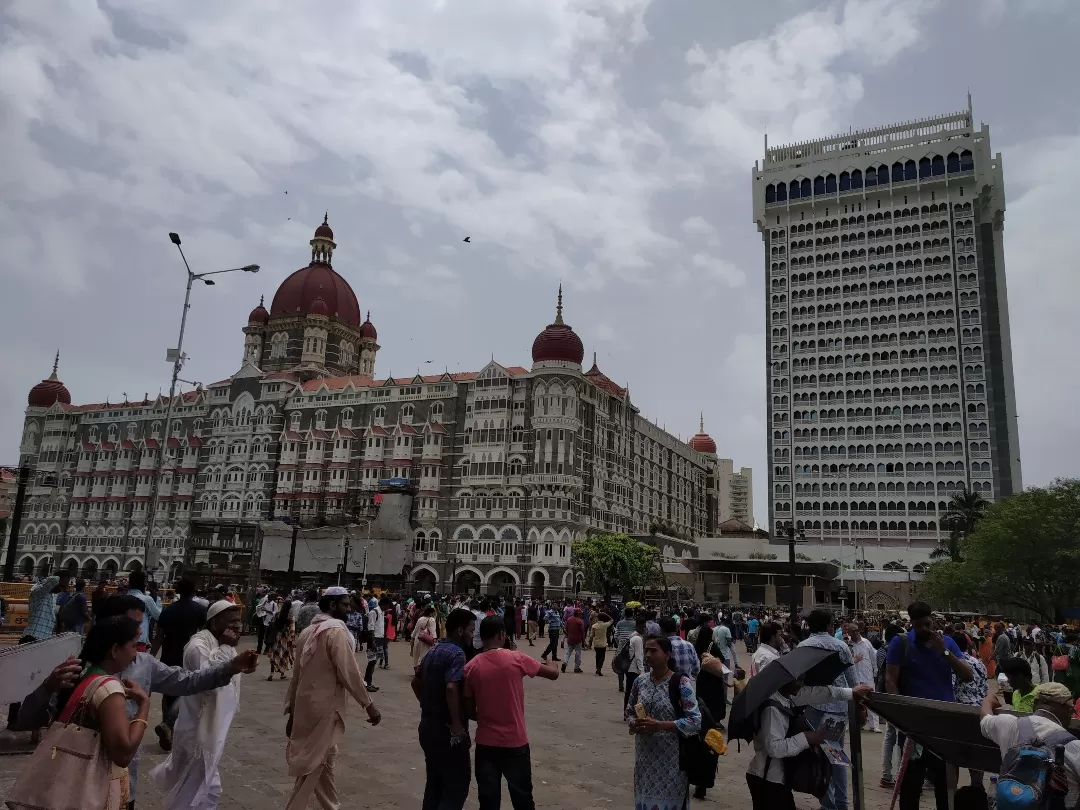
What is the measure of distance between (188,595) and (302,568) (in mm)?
55363

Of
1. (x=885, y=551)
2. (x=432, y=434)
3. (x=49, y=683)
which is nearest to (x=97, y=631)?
(x=49, y=683)

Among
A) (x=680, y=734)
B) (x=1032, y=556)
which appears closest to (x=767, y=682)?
(x=680, y=734)

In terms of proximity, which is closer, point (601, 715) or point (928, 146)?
point (601, 715)

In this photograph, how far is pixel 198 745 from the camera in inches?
224

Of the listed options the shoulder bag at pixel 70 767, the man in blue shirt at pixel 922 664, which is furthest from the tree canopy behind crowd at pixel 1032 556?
the shoulder bag at pixel 70 767

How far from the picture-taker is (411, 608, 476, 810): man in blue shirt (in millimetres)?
5461

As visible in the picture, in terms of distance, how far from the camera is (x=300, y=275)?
78250 millimetres

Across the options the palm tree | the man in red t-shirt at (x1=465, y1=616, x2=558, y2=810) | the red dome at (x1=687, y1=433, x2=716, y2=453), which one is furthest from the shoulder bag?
the red dome at (x1=687, y1=433, x2=716, y2=453)

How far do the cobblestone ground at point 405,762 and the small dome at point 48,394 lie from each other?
8496 centimetres

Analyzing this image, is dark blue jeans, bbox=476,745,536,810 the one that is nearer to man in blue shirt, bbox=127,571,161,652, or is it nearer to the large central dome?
man in blue shirt, bbox=127,571,161,652

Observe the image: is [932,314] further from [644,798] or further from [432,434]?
[644,798]

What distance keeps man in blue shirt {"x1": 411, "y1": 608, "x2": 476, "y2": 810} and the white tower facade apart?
74699 mm

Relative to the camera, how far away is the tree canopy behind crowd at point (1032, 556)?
134 ft

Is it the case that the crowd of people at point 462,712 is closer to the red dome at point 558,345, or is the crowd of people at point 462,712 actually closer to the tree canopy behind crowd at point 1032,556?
the tree canopy behind crowd at point 1032,556
